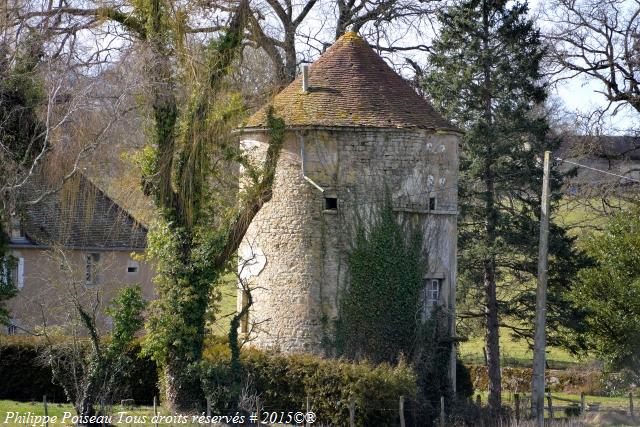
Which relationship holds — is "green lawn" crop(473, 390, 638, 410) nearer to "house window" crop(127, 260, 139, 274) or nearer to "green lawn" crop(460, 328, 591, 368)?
"green lawn" crop(460, 328, 591, 368)

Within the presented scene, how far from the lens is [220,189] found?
76.4 ft

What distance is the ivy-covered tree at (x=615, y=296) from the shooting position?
29.3 m

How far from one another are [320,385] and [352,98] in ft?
22.7

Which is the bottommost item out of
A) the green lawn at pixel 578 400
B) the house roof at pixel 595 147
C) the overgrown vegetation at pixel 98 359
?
the green lawn at pixel 578 400

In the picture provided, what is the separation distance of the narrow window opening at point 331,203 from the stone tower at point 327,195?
2 centimetres

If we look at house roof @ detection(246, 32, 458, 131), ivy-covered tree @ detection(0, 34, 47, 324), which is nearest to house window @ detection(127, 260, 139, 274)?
house roof @ detection(246, 32, 458, 131)

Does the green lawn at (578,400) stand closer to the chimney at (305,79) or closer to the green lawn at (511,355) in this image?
the green lawn at (511,355)

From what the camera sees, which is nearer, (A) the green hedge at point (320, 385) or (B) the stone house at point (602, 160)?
(A) the green hedge at point (320, 385)

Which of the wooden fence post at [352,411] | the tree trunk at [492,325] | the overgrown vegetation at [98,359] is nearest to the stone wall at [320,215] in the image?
the wooden fence post at [352,411]

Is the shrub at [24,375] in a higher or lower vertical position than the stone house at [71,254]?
lower

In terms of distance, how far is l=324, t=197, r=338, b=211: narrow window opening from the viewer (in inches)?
939

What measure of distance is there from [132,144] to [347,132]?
16.2 ft

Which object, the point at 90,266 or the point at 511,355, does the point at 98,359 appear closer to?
the point at 90,266

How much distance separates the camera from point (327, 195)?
2381 centimetres
